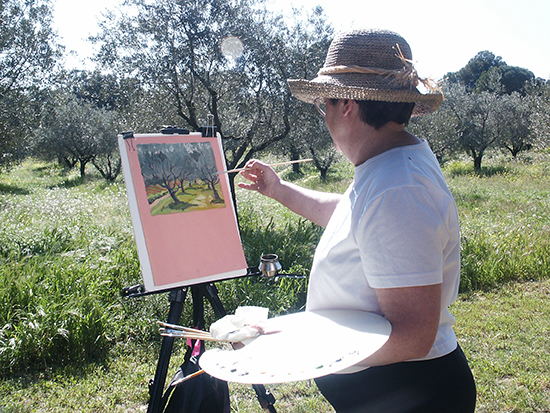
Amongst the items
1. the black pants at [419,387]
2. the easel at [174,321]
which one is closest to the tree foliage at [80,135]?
the easel at [174,321]

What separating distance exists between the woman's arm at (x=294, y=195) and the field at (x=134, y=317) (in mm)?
1566

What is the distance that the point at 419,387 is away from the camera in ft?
3.95

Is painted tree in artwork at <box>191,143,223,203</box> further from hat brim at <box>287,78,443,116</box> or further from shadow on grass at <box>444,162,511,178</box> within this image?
shadow on grass at <box>444,162,511,178</box>

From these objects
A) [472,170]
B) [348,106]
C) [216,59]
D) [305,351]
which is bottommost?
[472,170]

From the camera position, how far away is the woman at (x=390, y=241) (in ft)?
3.15

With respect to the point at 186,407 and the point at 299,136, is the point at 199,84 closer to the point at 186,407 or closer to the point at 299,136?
the point at 299,136

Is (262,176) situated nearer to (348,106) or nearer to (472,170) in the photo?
(348,106)

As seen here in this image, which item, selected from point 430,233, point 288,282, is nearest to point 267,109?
point 288,282

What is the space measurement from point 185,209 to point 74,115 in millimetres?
25696

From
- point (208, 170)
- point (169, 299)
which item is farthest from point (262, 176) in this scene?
point (169, 299)

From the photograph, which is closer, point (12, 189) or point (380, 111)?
point (380, 111)

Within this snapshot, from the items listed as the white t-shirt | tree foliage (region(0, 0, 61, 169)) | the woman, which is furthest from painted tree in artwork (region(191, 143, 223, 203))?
tree foliage (region(0, 0, 61, 169))

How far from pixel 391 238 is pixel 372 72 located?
0.57 meters

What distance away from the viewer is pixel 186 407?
178 centimetres
